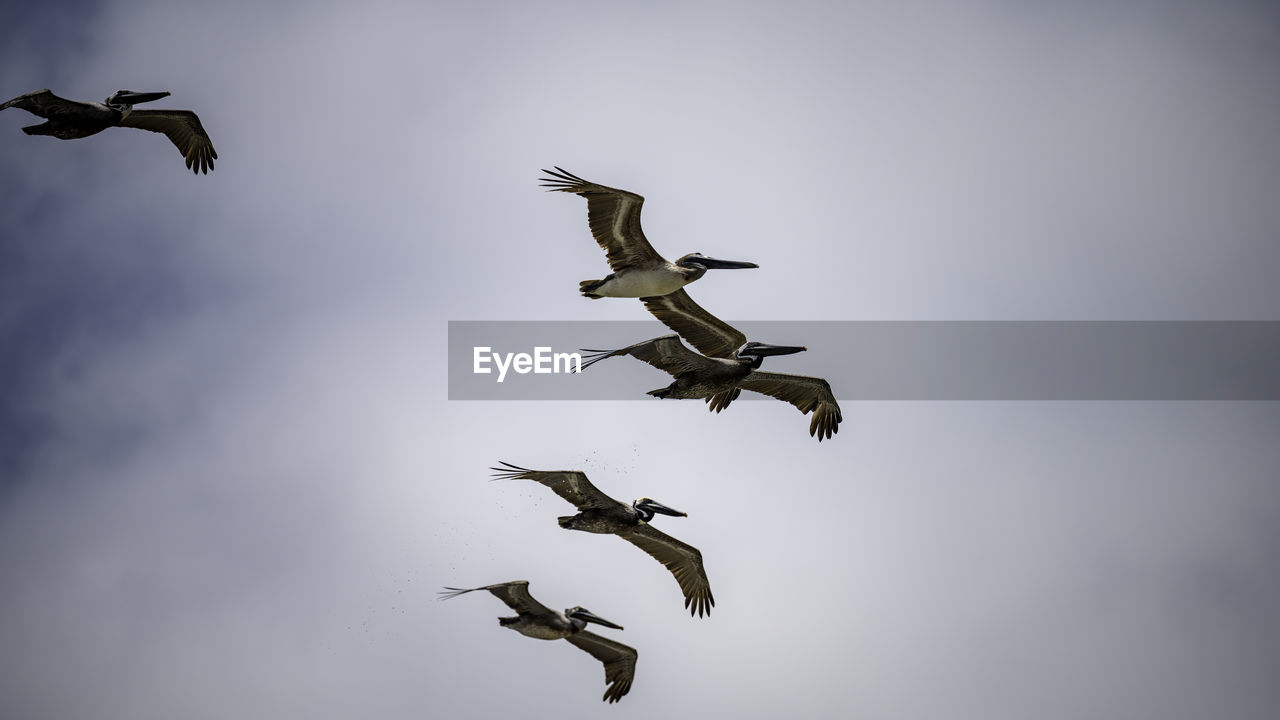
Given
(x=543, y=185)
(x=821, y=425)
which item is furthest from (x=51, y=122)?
(x=821, y=425)

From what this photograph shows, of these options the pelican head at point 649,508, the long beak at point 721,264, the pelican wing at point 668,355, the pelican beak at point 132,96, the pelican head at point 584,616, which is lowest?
the pelican head at point 584,616

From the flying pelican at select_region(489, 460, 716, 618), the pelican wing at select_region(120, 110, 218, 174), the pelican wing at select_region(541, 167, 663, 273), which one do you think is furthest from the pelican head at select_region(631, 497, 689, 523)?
the pelican wing at select_region(120, 110, 218, 174)

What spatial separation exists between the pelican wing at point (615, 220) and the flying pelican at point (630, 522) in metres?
3.91

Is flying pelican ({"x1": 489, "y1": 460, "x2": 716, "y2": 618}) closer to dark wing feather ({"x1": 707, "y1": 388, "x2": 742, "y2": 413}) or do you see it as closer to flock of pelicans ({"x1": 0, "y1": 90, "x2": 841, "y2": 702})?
flock of pelicans ({"x1": 0, "y1": 90, "x2": 841, "y2": 702})

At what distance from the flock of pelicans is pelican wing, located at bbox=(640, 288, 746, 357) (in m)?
0.02

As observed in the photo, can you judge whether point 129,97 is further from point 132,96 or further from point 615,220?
point 615,220

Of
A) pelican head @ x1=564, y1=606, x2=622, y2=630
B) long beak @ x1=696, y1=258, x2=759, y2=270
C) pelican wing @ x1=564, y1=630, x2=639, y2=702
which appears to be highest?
long beak @ x1=696, y1=258, x2=759, y2=270

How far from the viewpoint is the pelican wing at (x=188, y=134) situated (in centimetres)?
2525

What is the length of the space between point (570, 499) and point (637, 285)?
13.1 feet

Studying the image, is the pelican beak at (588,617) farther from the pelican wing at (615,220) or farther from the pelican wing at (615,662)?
the pelican wing at (615,220)

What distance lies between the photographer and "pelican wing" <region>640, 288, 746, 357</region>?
23531 mm

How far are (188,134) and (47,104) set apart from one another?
12.0 ft

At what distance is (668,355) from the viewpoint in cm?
2233

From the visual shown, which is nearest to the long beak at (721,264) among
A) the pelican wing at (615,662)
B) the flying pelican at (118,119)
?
the pelican wing at (615,662)
